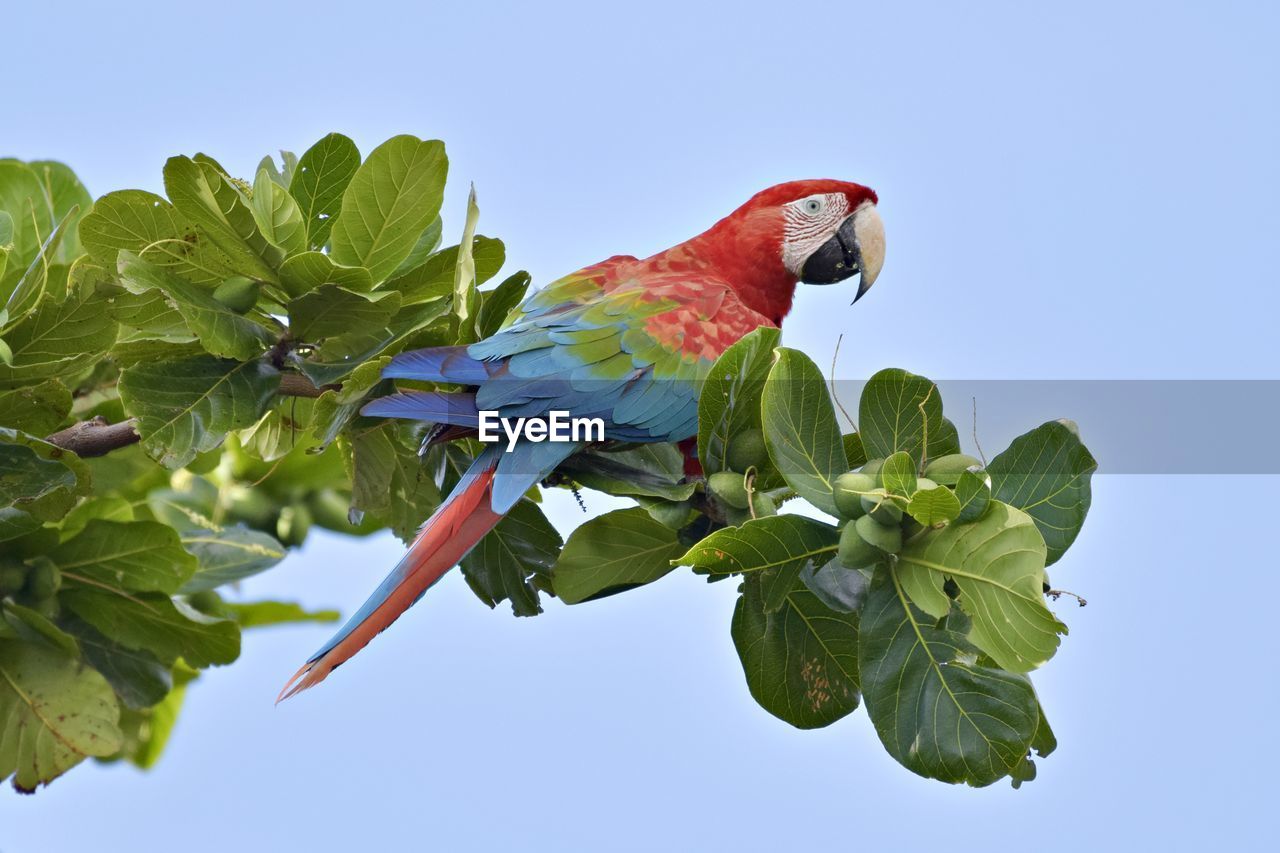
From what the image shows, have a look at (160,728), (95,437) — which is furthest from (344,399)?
(160,728)

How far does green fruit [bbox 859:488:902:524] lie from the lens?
4.91 feet

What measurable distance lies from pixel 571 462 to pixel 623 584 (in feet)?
0.68

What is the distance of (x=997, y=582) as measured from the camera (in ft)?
4.86

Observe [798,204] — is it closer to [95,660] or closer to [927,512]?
[927,512]

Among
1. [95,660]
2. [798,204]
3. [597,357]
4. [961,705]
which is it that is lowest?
[95,660]

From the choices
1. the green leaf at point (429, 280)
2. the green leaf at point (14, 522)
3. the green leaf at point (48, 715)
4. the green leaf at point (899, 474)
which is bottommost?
the green leaf at point (48, 715)

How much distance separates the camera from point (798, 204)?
2.50 m

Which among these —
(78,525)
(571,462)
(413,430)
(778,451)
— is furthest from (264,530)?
(778,451)

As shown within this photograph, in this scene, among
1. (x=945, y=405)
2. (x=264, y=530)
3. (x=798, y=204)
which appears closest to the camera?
(x=945, y=405)

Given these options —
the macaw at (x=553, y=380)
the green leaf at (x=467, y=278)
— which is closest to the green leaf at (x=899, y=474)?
the macaw at (x=553, y=380)

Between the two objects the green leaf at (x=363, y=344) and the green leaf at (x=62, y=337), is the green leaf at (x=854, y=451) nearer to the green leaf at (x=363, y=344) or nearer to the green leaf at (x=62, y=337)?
the green leaf at (x=363, y=344)

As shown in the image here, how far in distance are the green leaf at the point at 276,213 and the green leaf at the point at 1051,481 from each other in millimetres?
1016

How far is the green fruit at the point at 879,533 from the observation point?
151 centimetres

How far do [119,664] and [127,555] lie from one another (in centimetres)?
21
